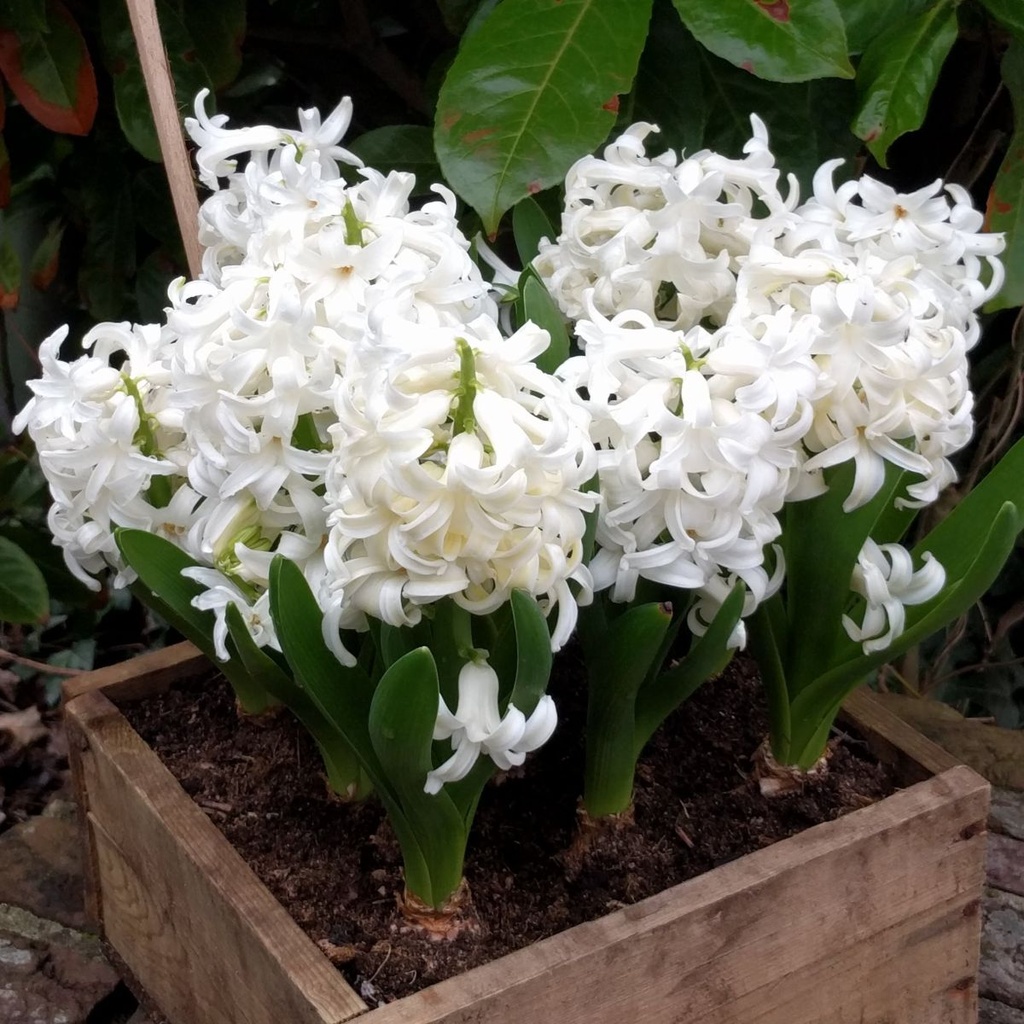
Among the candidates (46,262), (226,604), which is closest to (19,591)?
(46,262)

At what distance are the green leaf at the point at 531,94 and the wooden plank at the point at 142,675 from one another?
0.52 meters

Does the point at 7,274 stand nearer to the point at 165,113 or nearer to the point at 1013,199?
the point at 165,113

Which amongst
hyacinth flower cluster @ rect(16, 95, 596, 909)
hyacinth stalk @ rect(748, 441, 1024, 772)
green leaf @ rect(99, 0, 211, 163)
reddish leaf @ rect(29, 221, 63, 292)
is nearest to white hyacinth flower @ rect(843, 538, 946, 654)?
hyacinth stalk @ rect(748, 441, 1024, 772)

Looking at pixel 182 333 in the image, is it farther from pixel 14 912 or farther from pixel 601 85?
pixel 14 912

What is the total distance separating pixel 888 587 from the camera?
2.70 feet

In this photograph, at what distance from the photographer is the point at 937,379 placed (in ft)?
2.36

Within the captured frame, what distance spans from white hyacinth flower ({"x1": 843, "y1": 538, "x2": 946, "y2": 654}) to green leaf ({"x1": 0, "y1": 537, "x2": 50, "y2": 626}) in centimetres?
95

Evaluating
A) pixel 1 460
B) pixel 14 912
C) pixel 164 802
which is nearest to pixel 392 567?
pixel 164 802

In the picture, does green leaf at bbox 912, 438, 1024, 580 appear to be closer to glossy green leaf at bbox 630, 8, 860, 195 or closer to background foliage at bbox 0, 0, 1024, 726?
background foliage at bbox 0, 0, 1024, 726

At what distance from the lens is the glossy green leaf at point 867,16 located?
1041 mm

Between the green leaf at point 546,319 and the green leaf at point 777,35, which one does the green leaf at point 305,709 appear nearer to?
the green leaf at point 546,319

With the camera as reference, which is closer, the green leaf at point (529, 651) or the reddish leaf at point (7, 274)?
the green leaf at point (529, 651)

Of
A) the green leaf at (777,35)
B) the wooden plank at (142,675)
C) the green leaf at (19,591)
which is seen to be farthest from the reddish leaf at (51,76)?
the green leaf at (777,35)

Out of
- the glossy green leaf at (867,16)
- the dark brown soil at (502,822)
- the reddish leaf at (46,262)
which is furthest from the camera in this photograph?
the reddish leaf at (46,262)
